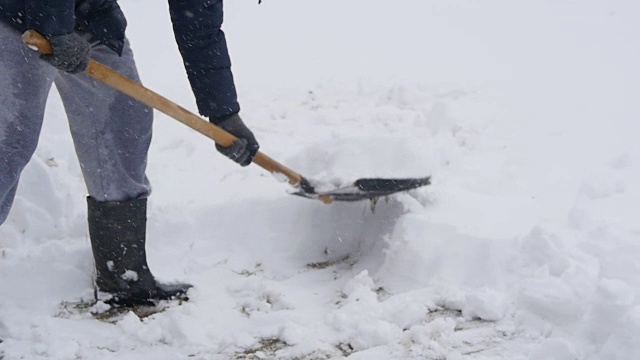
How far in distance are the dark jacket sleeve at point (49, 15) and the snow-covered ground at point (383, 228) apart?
0.91 metres

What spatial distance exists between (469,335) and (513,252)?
40 cm

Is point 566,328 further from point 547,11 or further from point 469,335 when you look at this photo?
point 547,11

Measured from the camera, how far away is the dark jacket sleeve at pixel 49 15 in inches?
78.3

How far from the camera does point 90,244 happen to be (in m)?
2.73

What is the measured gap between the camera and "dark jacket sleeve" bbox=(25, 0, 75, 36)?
6.53ft

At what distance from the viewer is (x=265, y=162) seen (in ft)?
9.29

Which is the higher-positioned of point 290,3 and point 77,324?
point 290,3

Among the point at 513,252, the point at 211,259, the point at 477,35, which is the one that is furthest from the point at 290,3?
the point at 513,252

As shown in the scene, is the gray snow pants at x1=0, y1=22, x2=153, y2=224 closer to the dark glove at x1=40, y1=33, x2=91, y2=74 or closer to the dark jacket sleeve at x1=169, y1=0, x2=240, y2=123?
the dark glove at x1=40, y1=33, x2=91, y2=74

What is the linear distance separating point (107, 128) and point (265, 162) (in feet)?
2.19

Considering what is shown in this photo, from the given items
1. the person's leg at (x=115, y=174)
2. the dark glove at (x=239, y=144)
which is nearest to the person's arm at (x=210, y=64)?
the dark glove at (x=239, y=144)

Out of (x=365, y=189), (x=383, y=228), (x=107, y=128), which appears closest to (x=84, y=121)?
(x=107, y=128)

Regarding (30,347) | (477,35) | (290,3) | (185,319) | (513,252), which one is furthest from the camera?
(290,3)

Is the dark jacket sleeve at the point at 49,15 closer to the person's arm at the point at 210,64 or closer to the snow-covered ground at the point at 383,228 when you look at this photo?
the person's arm at the point at 210,64
